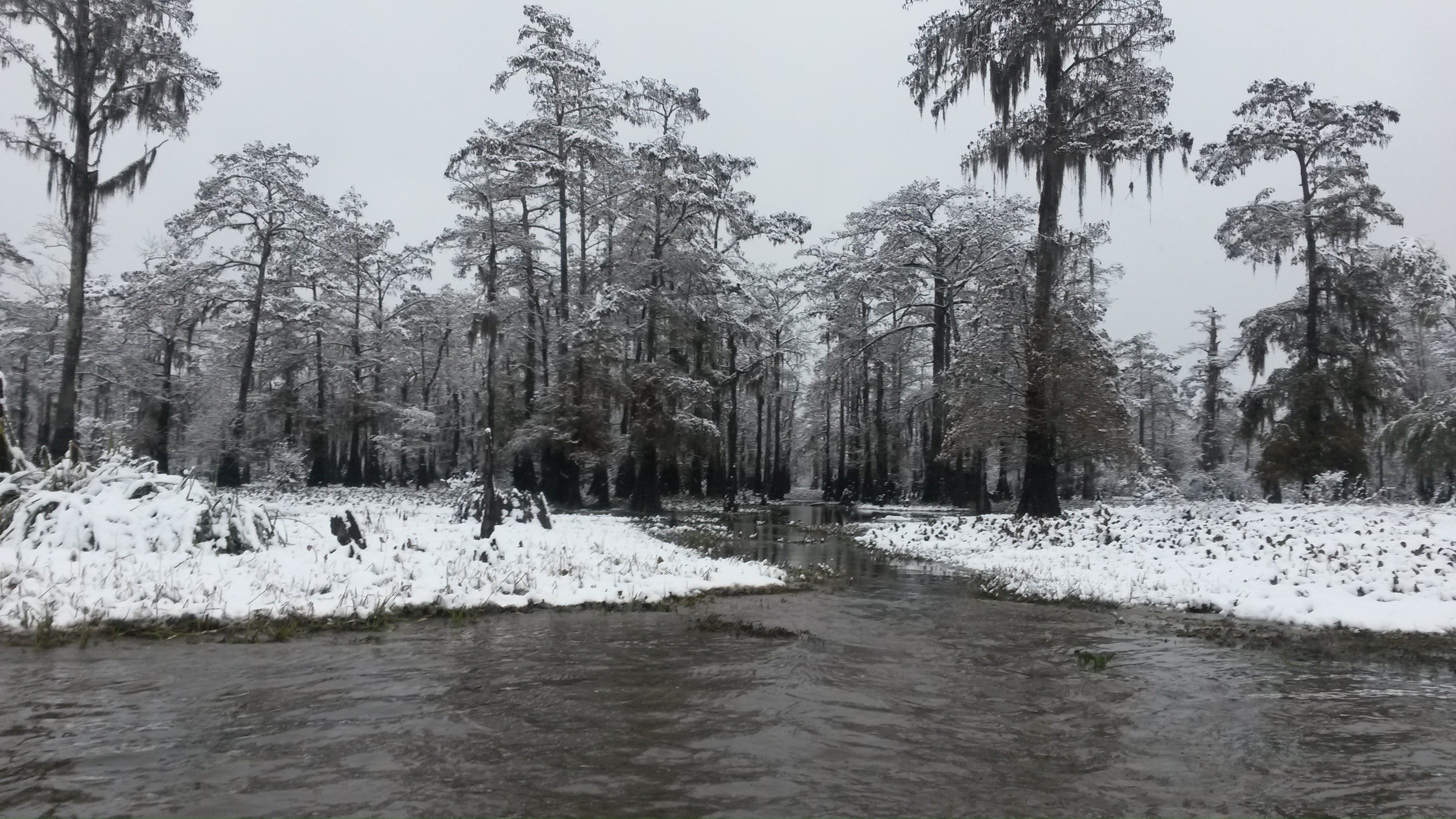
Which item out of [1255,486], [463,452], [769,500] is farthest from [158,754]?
[463,452]

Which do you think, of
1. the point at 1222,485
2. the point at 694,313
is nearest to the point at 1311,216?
the point at 1222,485

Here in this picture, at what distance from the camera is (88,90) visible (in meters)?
19.5

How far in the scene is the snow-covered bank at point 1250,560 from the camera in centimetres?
940

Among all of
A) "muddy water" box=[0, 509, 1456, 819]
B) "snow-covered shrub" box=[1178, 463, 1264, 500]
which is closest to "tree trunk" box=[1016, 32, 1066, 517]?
"muddy water" box=[0, 509, 1456, 819]

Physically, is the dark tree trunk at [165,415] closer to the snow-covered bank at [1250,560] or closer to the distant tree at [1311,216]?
the snow-covered bank at [1250,560]

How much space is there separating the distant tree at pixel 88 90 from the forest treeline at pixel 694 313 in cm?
7

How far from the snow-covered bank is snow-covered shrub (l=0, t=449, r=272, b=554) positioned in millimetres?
10596

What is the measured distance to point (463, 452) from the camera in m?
56.6

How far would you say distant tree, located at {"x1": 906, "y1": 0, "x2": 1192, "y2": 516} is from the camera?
757 inches

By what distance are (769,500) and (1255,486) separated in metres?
22.7

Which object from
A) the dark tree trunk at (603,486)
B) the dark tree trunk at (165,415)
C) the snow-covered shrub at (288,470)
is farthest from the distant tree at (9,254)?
the dark tree trunk at (603,486)

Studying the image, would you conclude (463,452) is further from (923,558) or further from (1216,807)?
(1216,807)

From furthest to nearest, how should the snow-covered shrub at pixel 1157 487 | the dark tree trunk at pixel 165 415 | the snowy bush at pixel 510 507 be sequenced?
the dark tree trunk at pixel 165 415, the snow-covered shrub at pixel 1157 487, the snowy bush at pixel 510 507

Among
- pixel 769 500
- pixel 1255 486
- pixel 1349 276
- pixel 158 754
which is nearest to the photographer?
pixel 158 754
